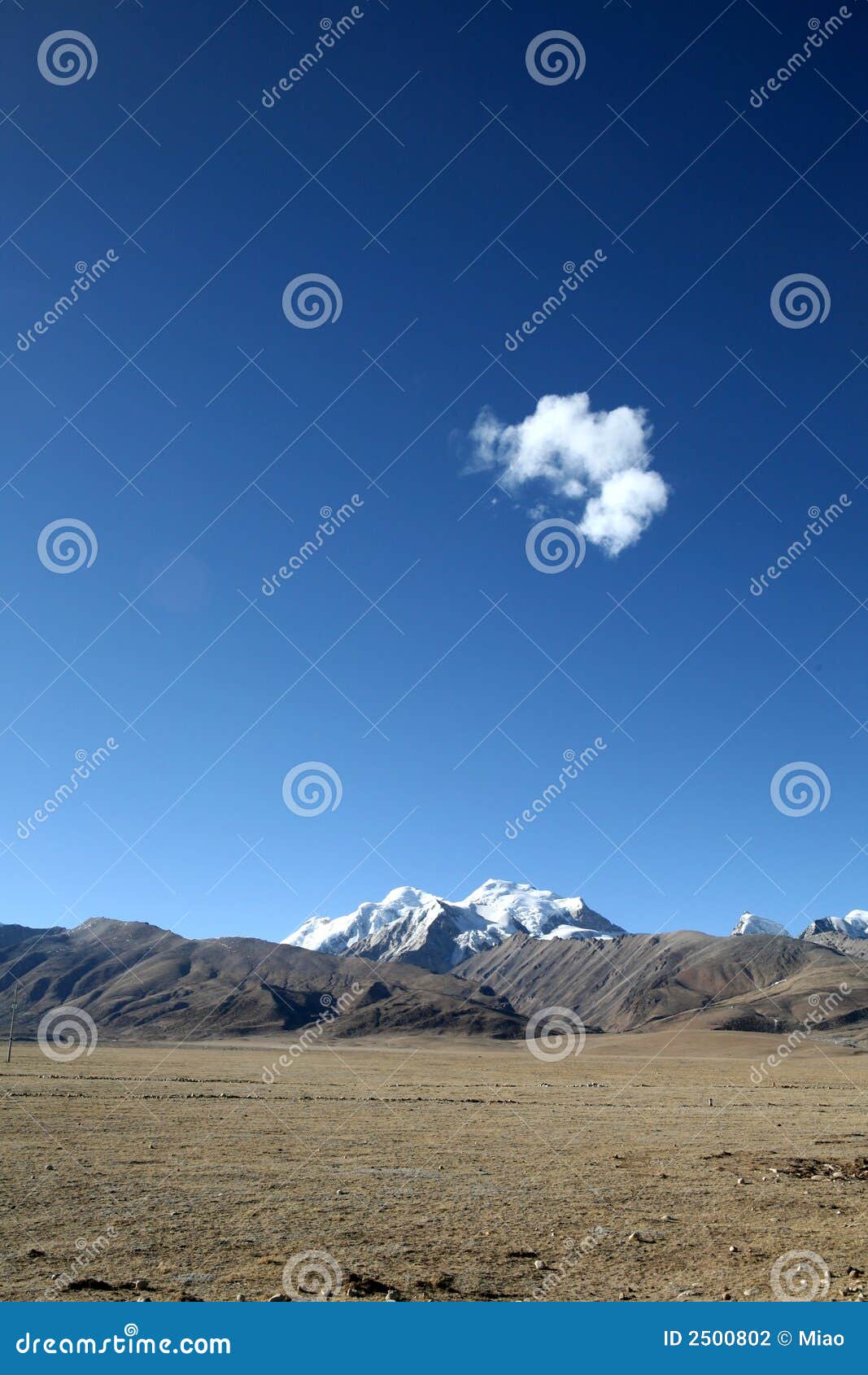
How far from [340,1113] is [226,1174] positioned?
1928 cm

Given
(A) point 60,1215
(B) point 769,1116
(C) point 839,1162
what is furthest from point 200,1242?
(B) point 769,1116

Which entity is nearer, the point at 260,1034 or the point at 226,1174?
the point at 226,1174

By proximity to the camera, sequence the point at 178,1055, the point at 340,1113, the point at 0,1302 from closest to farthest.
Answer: the point at 0,1302
the point at 340,1113
the point at 178,1055

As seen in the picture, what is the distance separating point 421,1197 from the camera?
63.2 ft

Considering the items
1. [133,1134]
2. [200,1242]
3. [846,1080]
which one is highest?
[846,1080]

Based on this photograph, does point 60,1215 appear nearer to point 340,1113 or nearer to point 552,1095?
point 340,1113

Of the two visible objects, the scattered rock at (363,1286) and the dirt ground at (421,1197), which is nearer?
the scattered rock at (363,1286)

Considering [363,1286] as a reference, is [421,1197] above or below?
below

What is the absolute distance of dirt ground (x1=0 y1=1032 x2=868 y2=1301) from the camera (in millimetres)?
12938

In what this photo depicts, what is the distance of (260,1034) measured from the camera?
173375 millimetres

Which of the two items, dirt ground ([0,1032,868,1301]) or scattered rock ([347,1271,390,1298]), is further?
dirt ground ([0,1032,868,1301])

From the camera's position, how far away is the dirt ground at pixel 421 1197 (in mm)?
12938

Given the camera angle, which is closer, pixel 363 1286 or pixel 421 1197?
pixel 363 1286

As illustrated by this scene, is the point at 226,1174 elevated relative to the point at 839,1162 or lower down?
lower down
